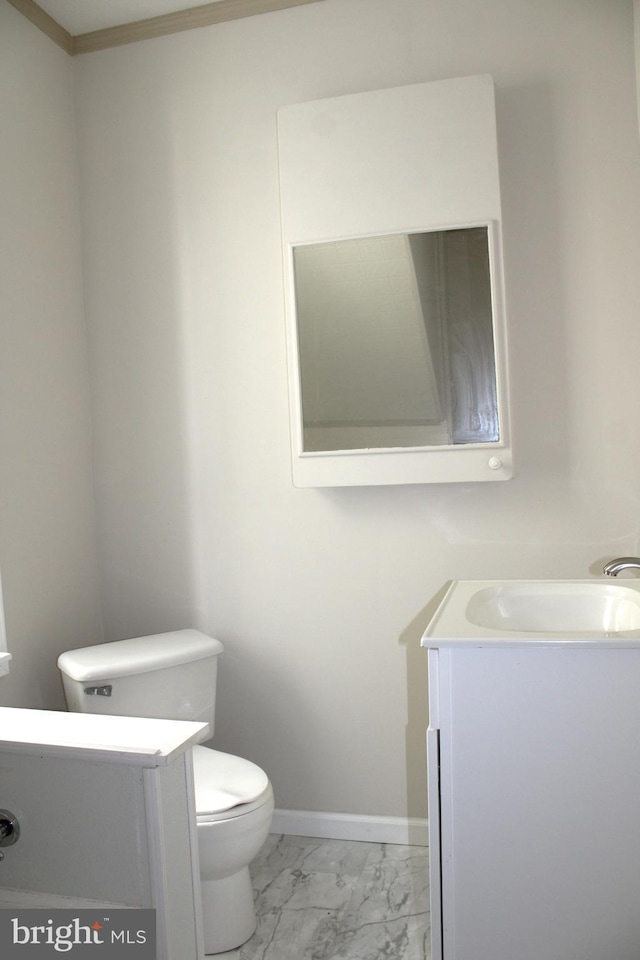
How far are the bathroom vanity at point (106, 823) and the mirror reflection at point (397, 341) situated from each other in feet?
3.47

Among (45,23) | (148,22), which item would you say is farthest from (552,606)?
(45,23)

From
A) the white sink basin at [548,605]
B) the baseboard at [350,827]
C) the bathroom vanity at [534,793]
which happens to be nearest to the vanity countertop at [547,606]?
the white sink basin at [548,605]

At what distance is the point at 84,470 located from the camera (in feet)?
7.98

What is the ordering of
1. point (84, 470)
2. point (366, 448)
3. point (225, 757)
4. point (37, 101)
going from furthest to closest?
point (84, 470) < point (37, 101) < point (366, 448) < point (225, 757)

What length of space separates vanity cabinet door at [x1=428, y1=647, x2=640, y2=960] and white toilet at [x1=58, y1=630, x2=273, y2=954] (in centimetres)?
57

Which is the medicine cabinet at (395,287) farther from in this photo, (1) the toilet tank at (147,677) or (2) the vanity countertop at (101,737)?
(2) the vanity countertop at (101,737)

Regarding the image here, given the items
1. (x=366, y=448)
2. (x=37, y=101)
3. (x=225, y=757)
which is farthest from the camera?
(x=37, y=101)

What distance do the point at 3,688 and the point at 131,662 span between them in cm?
34

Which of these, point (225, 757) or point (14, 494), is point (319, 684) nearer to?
point (225, 757)

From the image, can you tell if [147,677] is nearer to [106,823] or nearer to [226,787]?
[226,787]

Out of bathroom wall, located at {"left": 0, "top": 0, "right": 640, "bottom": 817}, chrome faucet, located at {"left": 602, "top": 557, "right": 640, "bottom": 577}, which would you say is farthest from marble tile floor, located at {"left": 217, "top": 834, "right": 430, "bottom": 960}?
chrome faucet, located at {"left": 602, "top": 557, "right": 640, "bottom": 577}

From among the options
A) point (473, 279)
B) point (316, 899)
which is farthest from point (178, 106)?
point (316, 899)

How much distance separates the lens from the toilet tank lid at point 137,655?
197 centimetres

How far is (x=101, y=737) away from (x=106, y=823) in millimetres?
126
